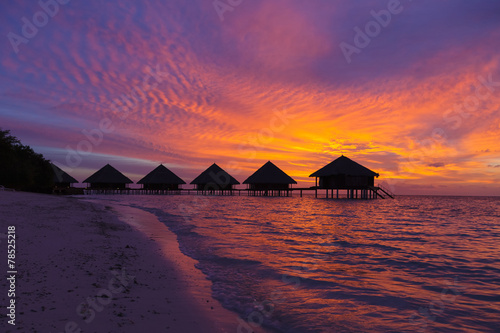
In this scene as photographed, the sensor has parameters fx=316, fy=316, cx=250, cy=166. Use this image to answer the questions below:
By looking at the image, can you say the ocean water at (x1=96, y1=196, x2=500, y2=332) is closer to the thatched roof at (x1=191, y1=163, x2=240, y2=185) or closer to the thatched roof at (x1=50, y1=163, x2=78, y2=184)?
the thatched roof at (x1=191, y1=163, x2=240, y2=185)

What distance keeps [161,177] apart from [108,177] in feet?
34.1

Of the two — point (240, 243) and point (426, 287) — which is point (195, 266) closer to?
point (240, 243)

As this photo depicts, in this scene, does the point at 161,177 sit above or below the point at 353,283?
above

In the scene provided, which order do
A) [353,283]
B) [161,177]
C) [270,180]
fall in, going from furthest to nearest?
[161,177], [270,180], [353,283]

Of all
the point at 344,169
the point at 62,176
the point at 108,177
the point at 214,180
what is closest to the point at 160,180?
the point at 108,177

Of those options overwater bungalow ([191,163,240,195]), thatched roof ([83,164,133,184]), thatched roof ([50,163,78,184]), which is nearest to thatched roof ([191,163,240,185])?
overwater bungalow ([191,163,240,195])

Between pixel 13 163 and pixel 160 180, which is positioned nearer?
pixel 13 163

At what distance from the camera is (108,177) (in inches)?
2486

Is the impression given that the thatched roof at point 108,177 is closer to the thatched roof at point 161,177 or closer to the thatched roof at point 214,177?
the thatched roof at point 161,177

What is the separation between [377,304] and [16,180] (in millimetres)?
36283

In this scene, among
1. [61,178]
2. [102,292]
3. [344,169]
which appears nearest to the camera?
[102,292]

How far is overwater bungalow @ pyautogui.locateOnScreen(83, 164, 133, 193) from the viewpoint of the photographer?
6282cm

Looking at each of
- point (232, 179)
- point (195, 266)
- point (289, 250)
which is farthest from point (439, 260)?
point (232, 179)

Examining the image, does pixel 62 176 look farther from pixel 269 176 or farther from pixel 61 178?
pixel 269 176
